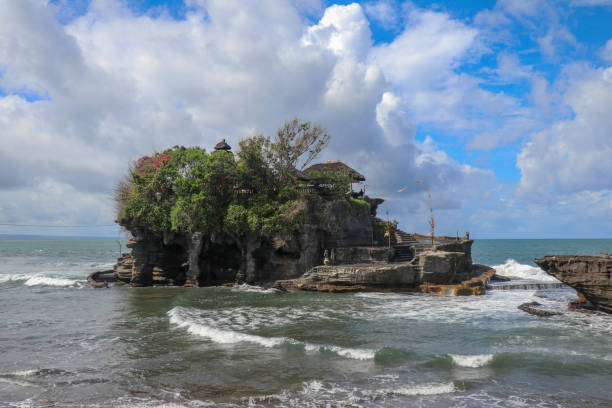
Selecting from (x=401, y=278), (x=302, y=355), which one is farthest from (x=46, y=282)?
(x=302, y=355)

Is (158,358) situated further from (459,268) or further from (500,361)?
(459,268)

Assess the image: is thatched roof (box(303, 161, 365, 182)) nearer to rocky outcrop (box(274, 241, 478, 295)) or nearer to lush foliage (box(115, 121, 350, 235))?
lush foliage (box(115, 121, 350, 235))

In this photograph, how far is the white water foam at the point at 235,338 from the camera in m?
12.0

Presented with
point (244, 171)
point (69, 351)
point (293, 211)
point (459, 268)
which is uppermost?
point (244, 171)

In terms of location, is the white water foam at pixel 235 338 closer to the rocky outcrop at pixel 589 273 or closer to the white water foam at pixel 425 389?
the white water foam at pixel 425 389

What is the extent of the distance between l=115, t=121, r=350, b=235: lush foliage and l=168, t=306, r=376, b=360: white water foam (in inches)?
423

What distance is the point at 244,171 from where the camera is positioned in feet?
94.9

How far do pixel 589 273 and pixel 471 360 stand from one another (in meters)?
10.2

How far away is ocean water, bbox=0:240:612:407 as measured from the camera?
901 centimetres

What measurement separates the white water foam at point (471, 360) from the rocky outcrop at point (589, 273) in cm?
921

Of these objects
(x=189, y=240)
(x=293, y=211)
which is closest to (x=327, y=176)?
(x=293, y=211)

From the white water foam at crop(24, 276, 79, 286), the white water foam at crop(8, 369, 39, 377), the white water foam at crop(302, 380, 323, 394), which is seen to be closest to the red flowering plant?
the white water foam at crop(24, 276, 79, 286)

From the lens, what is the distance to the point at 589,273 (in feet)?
57.4

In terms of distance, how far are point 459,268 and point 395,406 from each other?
69.6ft
